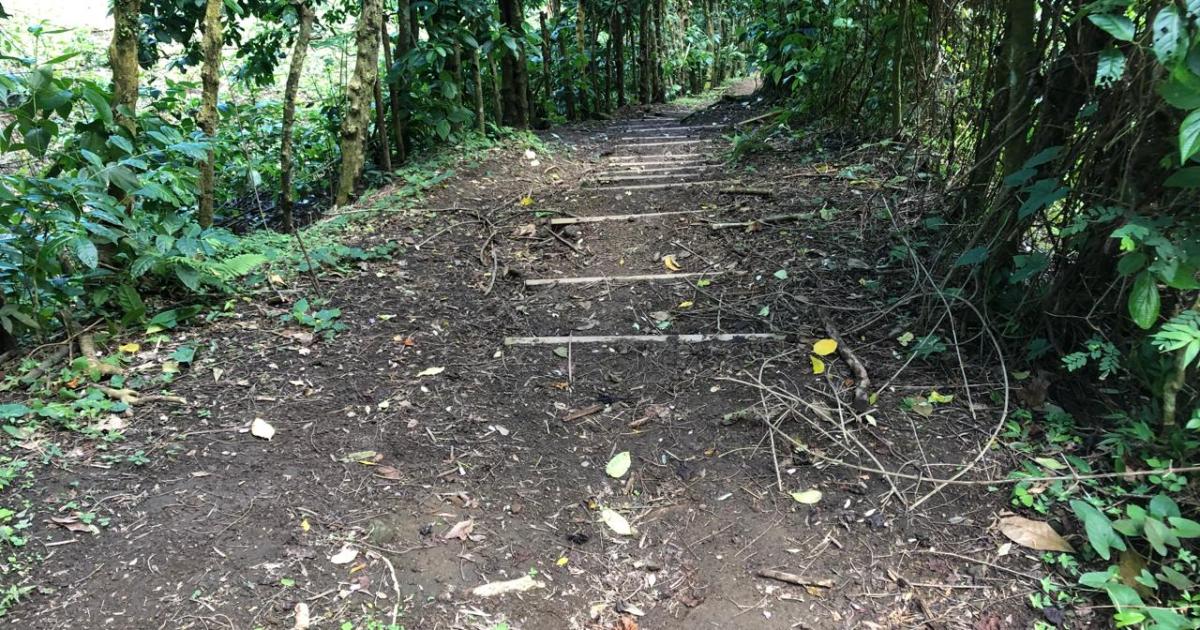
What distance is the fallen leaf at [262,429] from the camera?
280 cm

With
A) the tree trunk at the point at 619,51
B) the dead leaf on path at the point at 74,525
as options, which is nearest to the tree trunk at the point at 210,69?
the dead leaf on path at the point at 74,525

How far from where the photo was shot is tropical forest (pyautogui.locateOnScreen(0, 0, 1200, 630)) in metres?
2.11

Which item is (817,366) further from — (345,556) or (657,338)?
(345,556)

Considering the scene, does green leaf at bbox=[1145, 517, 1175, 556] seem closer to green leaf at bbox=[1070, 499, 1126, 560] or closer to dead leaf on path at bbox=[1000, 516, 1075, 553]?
green leaf at bbox=[1070, 499, 1126, 560]

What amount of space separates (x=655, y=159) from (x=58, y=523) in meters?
5.99

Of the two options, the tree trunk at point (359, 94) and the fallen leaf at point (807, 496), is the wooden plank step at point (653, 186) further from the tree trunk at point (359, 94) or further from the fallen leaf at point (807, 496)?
the fallen leaf at point (807, 496)

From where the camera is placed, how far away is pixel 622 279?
411 centimetres

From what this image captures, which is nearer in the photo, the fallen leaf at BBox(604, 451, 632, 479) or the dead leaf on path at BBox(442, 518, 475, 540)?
the dead leaf on path at BBox(442, 518, 475, 540)

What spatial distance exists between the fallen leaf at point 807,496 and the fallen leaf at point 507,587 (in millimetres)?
980

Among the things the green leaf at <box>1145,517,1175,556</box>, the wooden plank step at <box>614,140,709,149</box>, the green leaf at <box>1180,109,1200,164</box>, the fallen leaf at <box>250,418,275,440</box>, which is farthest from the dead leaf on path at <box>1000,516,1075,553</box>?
the wooden plank step at <box>614,140,709,149</box>

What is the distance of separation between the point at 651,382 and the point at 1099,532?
1.73m

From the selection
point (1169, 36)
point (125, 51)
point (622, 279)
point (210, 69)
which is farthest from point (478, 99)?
point (1169, 36)

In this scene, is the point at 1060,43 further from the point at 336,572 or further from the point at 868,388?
the point at 336,572

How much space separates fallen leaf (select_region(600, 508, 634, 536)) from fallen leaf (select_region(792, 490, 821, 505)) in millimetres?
626
